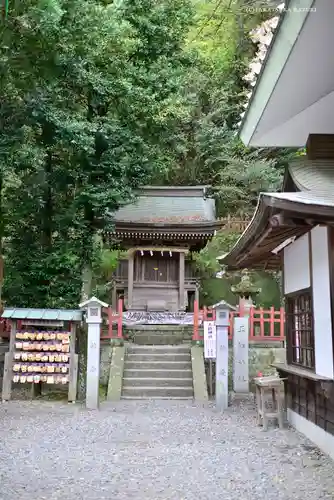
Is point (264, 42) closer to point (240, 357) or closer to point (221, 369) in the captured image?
point (221, 369)

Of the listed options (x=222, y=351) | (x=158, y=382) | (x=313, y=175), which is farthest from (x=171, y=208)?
(x=313, y=175)

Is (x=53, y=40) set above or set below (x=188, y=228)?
above

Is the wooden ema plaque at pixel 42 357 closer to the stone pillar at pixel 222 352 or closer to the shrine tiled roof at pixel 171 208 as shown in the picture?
the stone pillar at pixel 222 352

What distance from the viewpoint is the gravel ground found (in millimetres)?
4422

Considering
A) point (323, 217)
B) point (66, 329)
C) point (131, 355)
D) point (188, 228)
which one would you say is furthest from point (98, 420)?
point (188, 228)

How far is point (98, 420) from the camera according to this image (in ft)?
26.9

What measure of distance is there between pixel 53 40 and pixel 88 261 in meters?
5.96

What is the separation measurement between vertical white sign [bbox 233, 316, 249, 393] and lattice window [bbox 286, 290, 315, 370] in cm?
321

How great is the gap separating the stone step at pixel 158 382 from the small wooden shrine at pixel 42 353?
164cm

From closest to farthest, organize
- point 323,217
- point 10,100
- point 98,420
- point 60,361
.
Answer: point 323,217 → point 98,420 → point 60,361 → point 10,100

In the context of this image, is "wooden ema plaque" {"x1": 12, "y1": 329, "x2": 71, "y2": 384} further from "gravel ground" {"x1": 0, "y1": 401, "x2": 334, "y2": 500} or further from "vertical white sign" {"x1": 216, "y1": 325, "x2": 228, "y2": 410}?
"vertical white sign" {"x1": 216, "y1": 325, "x2": 228, "y2": 410}

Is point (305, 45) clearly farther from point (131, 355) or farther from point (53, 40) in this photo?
point (131, 355)

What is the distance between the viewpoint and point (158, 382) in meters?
11.2

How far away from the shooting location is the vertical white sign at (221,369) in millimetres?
9508
